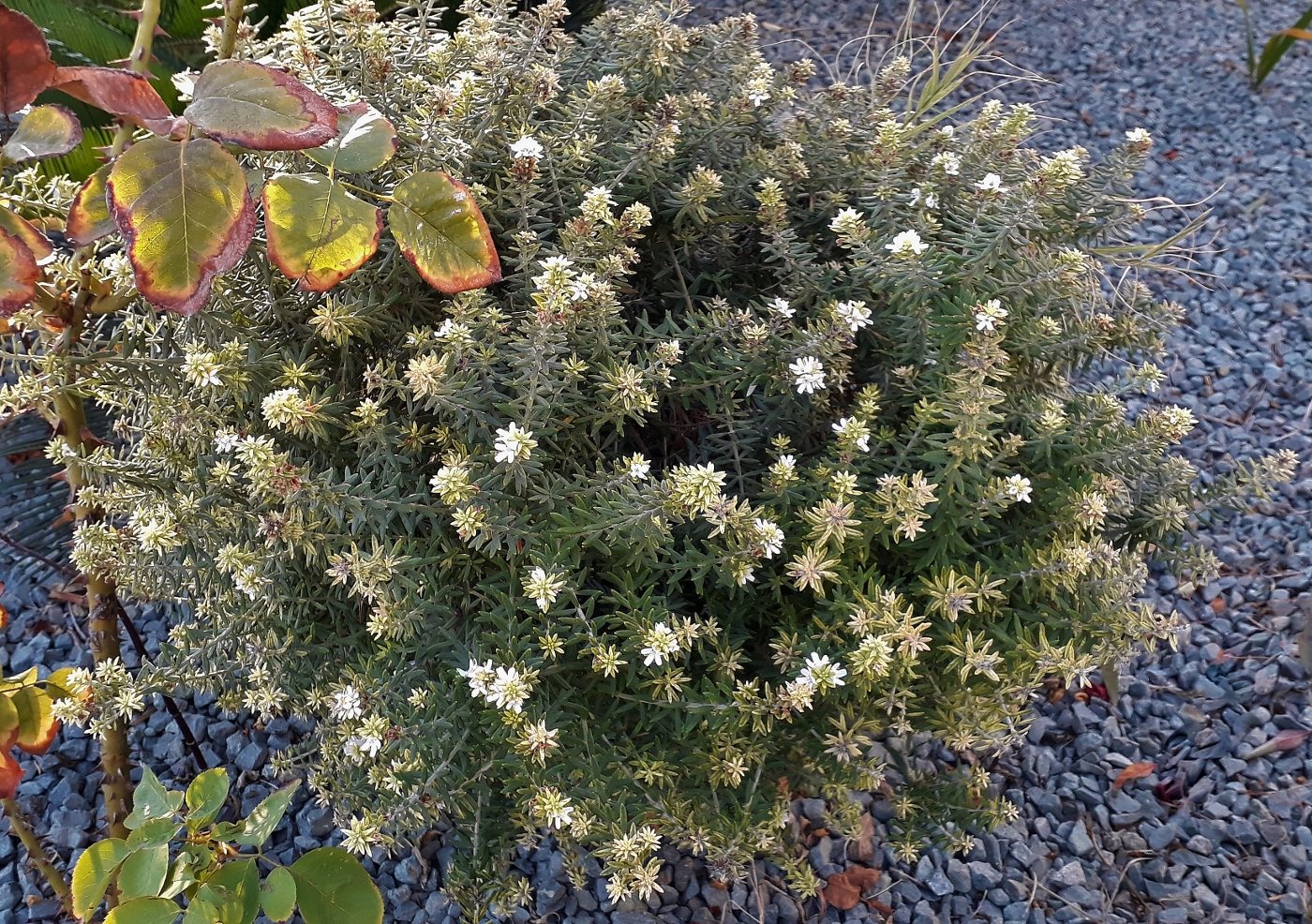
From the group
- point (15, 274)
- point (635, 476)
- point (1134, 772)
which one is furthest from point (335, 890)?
point (1134, 772)

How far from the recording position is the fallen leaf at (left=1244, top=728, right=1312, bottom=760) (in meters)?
1.93

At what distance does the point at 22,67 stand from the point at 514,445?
0.69 m

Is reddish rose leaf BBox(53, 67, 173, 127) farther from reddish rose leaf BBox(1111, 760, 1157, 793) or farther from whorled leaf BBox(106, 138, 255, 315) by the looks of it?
reddish rose leaf BBox(1111, 760, 1157, 793)

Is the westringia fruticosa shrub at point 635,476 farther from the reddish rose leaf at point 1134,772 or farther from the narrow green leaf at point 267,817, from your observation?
the reddish rose leaf at point 1134,772

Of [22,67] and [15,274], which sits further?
[22,67]

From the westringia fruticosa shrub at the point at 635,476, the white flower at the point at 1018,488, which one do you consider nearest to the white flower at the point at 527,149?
the westringia fruticosa shrub at the point at 635,476

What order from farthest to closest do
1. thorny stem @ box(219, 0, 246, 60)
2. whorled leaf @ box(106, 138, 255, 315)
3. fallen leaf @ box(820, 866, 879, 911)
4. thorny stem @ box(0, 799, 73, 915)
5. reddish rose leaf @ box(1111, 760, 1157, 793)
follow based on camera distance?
1. reddish rose leaf @ box(1111, 760, 1157, 793)
2. fallen leaf @ box(820, 866, 879, 911)
3. thorny stem @ box(0, 799, 73, 915)
4. thorny stem @ box(219, 0, 246, 60)
5. whorled leaf @ box(106, 138, 255, 315)

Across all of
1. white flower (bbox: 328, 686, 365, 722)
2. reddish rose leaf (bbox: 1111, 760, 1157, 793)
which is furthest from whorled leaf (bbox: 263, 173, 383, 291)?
reddish rose leaf (bbox: 1111, 760, 1157, 793)

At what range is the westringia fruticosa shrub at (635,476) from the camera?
1189 millimetres

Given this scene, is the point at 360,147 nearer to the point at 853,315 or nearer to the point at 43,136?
the point at 43,136

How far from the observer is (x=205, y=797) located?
1286mm

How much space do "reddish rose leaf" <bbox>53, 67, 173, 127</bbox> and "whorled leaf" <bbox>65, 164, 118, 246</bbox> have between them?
0.21 feet

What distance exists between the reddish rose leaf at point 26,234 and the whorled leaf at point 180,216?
126 mm

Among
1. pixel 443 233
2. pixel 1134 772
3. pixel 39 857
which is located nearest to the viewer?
pixel 443 233
